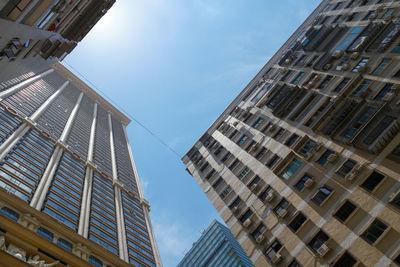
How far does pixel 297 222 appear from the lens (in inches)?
822

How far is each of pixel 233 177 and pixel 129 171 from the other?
55398mm

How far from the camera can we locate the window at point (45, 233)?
27.0 metres

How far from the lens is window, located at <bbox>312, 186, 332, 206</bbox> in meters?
20.2

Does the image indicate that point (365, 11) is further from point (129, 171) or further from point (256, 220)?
point (129, 171)

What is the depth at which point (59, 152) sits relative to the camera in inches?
2156

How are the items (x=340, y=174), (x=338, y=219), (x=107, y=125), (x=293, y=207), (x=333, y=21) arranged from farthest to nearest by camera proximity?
(x=107, y=125)
(x=333, y=21)
(x=293, y=207)
(x=340, y=174)
(x=338, y=219)

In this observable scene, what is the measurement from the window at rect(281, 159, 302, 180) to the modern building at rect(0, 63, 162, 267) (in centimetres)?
1999

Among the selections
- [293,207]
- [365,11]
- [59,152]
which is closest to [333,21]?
[365,11]

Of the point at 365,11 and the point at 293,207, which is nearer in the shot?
the point at 293,207

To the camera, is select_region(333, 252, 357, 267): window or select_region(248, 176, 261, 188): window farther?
select_region(248, 176, 261, 188): window

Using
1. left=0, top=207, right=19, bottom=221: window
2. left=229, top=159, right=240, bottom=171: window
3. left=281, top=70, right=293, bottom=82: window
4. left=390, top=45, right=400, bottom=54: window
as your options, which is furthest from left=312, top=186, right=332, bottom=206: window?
left=0, top=207, right=19, bottom=221: window

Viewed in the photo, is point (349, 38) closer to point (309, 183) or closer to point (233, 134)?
point (233, 134)

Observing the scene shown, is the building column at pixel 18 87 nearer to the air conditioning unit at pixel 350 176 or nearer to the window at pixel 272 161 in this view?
the window at pixel 272 161

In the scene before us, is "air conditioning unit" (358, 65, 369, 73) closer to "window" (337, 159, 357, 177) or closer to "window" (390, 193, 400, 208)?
"window" (337, 159, 357, 177)
